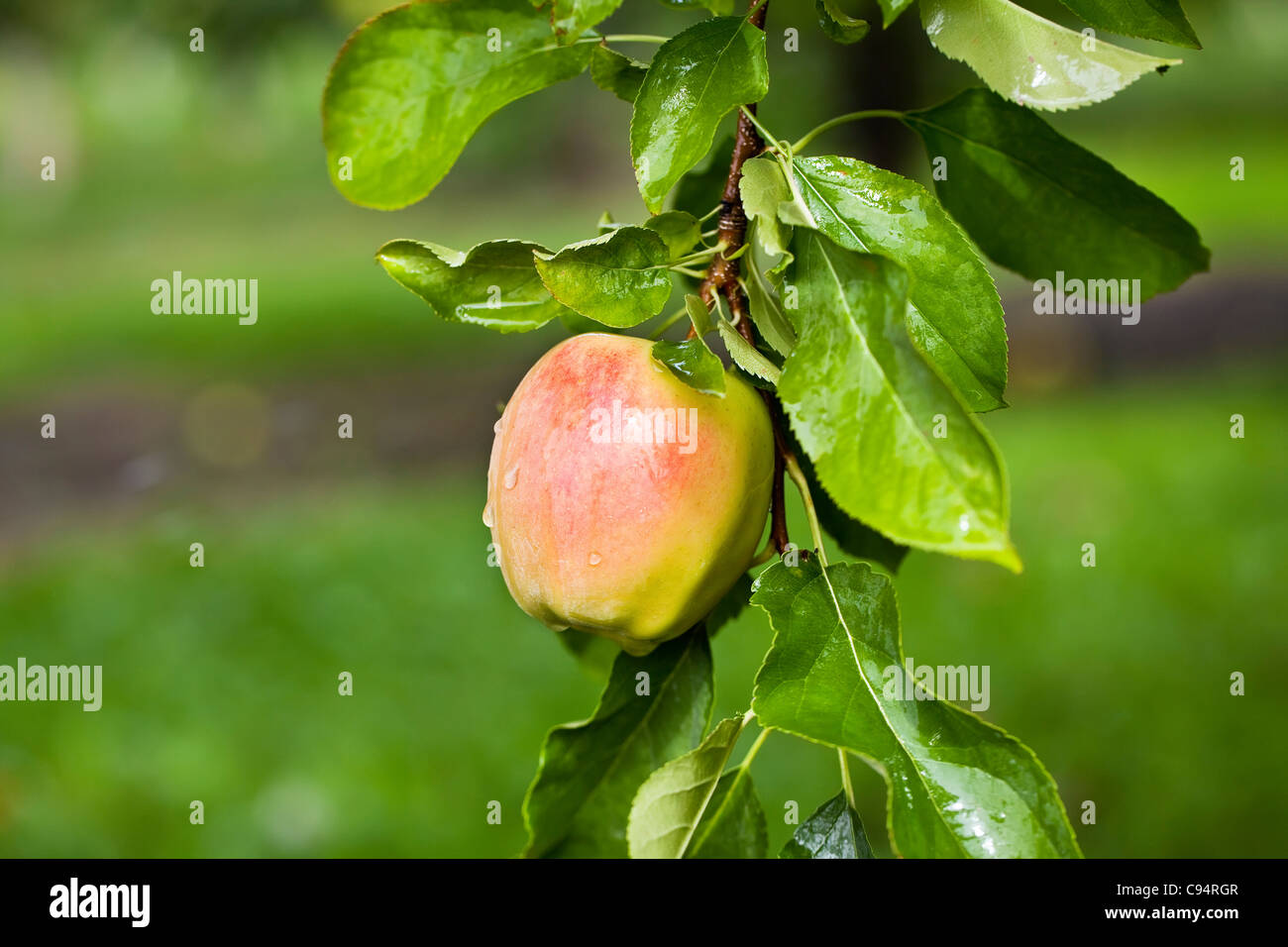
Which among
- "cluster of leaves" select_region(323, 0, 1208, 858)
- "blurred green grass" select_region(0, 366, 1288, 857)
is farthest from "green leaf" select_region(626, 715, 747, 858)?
"blurred green grass" select_region(0, 366, 1288, 857)

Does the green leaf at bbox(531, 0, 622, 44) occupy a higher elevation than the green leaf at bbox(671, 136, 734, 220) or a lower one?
higher

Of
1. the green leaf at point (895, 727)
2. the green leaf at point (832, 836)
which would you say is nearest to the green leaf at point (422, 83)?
the green leaf at point (895, 727)

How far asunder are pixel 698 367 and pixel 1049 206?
31 cm

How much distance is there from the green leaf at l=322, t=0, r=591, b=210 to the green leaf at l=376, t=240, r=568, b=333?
0.04m

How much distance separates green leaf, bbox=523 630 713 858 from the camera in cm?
84

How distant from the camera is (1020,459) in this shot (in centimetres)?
379

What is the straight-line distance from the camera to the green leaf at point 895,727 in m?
0.63

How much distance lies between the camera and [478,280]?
765mm

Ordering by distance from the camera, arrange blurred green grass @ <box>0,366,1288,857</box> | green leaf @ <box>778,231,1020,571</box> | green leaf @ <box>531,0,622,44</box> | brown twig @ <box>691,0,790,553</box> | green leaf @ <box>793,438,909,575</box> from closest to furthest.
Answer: green leaf @ <box>778,231,1020,571</box> < green leaf @ <box>531,0,622,44</box> < brown twig @ <box>691,0,790,553</box> < green leaf @ <box>793,438,909,575</box> < blurred green grass @ <box>0,366,1288,857</box>

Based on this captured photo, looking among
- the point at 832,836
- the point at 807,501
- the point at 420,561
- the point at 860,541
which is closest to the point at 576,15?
the point at 807,501

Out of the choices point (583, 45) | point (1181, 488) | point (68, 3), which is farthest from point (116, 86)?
point (583, 45)

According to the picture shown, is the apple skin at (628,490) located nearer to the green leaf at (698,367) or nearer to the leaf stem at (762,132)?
the green leaf at (698,367)

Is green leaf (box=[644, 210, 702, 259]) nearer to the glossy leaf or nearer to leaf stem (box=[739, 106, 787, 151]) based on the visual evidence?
leaf stem (box=[739, 106, 787, 151])

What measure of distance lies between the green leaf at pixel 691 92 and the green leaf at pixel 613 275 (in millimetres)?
35
